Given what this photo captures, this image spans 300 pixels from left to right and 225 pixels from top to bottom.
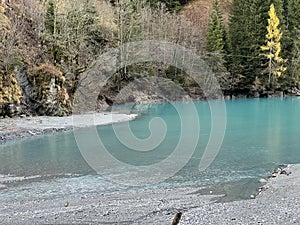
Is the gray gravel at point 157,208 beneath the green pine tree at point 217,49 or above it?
beneath

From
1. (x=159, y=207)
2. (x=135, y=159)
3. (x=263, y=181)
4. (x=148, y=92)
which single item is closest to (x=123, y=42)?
(x=148, y=92)

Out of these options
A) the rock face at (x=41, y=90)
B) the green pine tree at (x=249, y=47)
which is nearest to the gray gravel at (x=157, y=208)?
the rock face at (x=41, y=90)

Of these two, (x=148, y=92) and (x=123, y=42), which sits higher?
(x=123, y=42)

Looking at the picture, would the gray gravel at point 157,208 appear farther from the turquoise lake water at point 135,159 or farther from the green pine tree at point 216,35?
the green pine tree at point 216,35

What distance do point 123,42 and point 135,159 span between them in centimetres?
3885

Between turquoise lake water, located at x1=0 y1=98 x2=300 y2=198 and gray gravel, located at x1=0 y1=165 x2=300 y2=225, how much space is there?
1.34m

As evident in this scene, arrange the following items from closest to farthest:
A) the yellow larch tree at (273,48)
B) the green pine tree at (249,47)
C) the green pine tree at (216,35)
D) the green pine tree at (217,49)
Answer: the green pine tree at (217,49), the green pine tree at (216,35), the yellow larch tree at (273,48), the green pine tree at (249,47)

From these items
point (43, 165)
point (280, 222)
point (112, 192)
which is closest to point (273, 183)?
point (280, 222)

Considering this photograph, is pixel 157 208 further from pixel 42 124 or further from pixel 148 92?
pixel 148 92

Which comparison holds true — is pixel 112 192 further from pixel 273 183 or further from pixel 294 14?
pixel 294 14

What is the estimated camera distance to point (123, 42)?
5791 cm

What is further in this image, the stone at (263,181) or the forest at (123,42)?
the forest at (123,42)

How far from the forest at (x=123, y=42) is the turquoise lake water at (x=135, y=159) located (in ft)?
32.1

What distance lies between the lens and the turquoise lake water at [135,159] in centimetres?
1598
